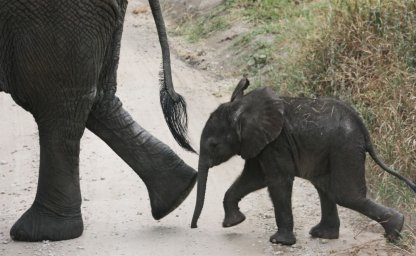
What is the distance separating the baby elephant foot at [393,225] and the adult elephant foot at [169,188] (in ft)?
3.60

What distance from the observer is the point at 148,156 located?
559cm

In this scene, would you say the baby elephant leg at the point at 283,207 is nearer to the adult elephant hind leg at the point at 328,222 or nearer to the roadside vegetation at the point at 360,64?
the adult elephant hind leg at the point at 328,222

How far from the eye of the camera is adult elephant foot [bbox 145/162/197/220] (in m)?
5.54

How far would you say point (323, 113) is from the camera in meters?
5.16

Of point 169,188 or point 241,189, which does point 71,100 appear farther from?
point 241,189

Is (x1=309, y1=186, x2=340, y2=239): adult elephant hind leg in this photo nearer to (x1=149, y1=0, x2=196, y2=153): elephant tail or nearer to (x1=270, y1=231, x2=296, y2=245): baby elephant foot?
(x1=270, y1=231, x2=296, y2=245): baby elephant foot

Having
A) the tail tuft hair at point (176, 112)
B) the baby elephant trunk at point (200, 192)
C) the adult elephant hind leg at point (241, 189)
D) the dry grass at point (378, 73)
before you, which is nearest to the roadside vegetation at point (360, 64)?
the dry grass at point (378, 73)

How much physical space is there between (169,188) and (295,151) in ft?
2.53

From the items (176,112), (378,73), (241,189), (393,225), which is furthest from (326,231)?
(378,73)

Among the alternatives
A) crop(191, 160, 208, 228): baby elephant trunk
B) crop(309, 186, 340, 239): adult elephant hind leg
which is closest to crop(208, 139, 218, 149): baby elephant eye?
crop(191, 160, 208, 228): baby elephant trunk

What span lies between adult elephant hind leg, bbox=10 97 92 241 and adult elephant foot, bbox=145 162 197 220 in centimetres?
42

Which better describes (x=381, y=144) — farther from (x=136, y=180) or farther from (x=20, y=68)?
(x=20, y=68)

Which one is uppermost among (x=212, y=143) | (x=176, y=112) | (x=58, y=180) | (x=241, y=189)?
(x=176, y=112)

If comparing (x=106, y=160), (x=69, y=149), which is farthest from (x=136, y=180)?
(x=69, y=149)
